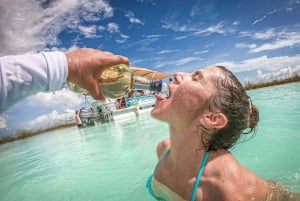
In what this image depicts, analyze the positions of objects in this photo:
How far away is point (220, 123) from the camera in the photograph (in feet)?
7.14

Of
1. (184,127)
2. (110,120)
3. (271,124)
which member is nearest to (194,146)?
(184,127)

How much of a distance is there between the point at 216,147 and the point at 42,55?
5.59 feet

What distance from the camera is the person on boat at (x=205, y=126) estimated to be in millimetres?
2113

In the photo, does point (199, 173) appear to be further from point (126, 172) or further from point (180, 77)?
point (126, 172)

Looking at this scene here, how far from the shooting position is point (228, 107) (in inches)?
87.4

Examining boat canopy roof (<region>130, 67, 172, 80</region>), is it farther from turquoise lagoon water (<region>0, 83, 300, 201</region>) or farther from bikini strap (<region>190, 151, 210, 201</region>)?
turquoise lagoon water (<region>0, 83, 300, 201</region>)

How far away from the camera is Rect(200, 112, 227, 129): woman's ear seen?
2.17m

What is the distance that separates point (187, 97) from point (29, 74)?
4.61 feet

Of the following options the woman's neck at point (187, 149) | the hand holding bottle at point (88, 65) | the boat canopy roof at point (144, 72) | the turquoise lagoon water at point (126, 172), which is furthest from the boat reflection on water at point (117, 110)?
the hand holding bottle at point (88, 65)

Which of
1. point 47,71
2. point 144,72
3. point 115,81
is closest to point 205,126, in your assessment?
point 115,81

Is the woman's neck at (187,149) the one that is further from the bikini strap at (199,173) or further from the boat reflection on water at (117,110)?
the boat reflection on water at (117,110)

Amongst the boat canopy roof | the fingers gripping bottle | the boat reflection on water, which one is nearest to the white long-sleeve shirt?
the fingers gripping bottle

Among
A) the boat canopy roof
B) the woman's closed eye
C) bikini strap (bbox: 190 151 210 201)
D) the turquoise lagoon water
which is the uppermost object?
the boat canopy roof

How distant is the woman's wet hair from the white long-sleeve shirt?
141 cm
